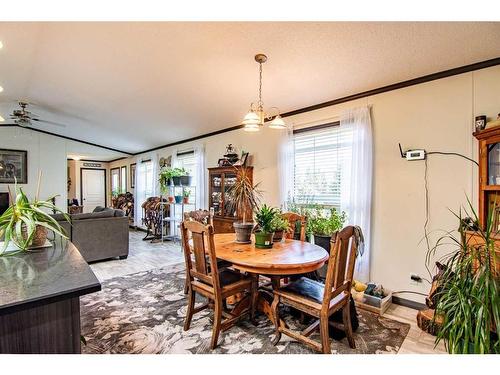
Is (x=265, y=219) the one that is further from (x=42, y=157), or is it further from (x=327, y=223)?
(x=42, y=157)

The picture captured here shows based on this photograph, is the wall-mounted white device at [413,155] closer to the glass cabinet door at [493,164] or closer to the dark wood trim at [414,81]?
the glass cabinet door at [493,164]

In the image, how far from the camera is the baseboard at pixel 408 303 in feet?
9.38

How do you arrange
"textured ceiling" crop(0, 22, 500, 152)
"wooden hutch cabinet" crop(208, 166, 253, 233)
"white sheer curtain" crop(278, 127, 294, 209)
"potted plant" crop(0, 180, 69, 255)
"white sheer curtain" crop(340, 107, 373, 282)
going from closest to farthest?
"potted plant" crop(0, 180, 69, 255) < "textured ceiling" crop(0, 22, 500, 152) < "white sheer curtain" crop(340, 107, 373, 282) < "white sheer curtain" crop(278, 127, 294, 209) < "wooden hutch cabinet" crop(208, 166, 253, 233)

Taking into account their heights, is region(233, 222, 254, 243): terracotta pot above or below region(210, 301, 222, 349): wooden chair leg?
above

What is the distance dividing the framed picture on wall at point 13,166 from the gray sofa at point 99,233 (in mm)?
3437

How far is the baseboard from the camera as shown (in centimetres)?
286

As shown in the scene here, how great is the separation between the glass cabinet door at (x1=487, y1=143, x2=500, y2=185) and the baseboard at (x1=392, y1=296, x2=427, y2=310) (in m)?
1.41

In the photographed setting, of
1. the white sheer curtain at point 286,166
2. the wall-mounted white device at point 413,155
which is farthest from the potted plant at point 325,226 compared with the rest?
the wall-mounted white device at point 413,155

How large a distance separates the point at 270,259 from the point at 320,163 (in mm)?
2066

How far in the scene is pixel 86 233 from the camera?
4.35 m

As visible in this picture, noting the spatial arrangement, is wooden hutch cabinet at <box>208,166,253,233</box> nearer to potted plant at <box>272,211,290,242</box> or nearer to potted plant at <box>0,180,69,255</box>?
potted plant at <box>272,211,290,242</box>

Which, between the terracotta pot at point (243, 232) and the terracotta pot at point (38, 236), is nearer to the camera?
the terracotta pot at point (38, 236)

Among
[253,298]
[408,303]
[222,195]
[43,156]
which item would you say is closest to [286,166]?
[222,195]

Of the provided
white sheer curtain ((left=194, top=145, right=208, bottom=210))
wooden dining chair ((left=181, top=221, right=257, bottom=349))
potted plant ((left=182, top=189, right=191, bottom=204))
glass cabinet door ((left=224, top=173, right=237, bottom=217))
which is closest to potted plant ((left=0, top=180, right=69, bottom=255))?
wooden dining chair ((left=181, top=221, right=257, bottom=349))
